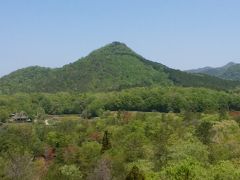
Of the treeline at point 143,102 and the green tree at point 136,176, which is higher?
the treeline at point 143,102

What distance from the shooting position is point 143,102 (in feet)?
577

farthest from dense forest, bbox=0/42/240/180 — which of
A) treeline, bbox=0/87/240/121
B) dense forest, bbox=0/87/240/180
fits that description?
treeline, bbox=0/87/240/121

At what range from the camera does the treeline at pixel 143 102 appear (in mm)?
167500

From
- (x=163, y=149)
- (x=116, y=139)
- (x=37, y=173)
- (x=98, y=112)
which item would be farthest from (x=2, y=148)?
(x=98, y=112)

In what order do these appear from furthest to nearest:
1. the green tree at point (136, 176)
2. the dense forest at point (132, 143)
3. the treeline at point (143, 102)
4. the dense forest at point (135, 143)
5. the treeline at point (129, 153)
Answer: the treeline at point (143, 102) → the dense forest at point (135, 143) → the dense forest at point (132, 143) → the treeline at point (129, 153) → the green tree at point (136, 176)

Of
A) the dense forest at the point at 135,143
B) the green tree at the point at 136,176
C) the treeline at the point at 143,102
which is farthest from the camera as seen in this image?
the treeline at the point at 143,102

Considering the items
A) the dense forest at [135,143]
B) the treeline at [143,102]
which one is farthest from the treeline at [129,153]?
the treeline at [143,102]

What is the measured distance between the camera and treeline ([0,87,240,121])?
168 meters

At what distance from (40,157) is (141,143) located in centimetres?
2414

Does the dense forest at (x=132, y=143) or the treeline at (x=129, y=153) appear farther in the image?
the dense forest at (x=132, y=143)

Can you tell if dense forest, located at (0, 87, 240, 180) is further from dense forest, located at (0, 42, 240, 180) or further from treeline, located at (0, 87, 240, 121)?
treeline, located at (0, 87, 240, 121)

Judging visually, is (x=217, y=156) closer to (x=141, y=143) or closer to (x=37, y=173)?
(x=141, y=143)

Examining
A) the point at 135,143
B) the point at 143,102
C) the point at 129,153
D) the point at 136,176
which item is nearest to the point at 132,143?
the point at 135,143

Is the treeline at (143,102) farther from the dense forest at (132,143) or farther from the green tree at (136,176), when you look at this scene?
the green tree at (136,176)
